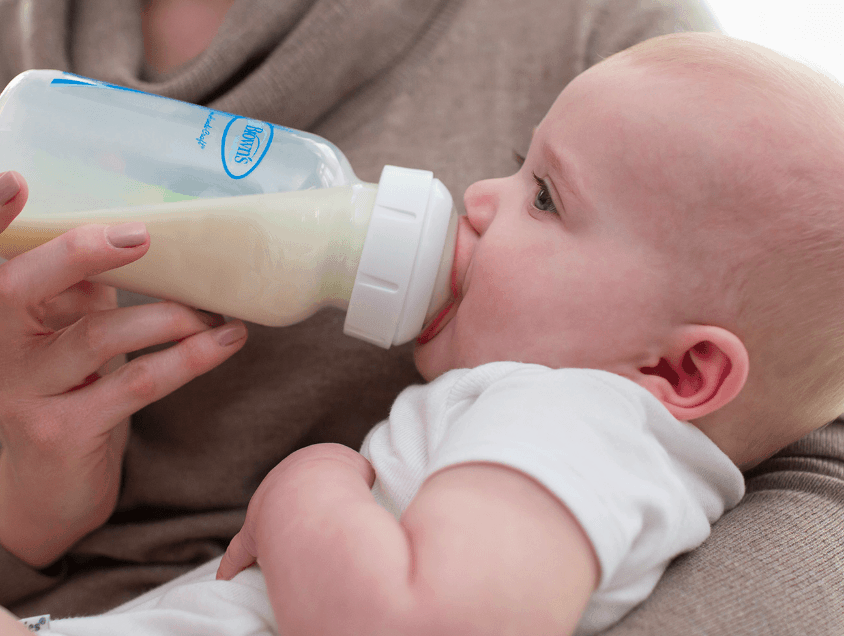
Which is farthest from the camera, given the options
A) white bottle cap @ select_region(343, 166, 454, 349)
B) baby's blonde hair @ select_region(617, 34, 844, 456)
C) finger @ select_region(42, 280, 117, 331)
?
finger @ select_region(42, 280, 117, 331)

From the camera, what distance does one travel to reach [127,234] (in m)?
0.59

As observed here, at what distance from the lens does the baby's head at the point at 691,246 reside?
22.4 inches

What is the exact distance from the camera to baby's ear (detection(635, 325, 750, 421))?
1.89 ft

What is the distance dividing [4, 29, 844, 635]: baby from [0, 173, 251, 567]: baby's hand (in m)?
0.22

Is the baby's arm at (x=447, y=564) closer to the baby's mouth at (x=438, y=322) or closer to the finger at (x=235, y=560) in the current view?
the finger at (x=235, y=560)

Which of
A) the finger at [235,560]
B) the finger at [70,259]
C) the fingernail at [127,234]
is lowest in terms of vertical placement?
the finger at [235,560]

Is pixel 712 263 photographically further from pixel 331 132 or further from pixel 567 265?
pixel 331 132

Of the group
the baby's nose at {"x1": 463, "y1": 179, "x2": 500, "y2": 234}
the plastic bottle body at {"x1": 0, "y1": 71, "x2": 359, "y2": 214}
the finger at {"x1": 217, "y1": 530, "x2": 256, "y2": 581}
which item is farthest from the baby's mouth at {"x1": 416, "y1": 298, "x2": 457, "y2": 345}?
the finger at {"x1": 217, "y1": 530, "x2": 256, "y2": 581}

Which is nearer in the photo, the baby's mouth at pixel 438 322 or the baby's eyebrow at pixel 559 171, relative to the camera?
the baby's eyebrow at pixel 559 171

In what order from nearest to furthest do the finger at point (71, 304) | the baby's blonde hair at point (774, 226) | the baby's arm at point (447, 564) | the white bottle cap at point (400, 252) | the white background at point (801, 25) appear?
the baby's arm at point (447, 564) → the baby's blonde hair at point (774, 226) → the white bottle cap at point (400, 252) → the finger at point (71, 304) → the white background at point (801, 25)

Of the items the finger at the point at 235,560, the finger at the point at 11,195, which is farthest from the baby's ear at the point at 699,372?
the finger at the point at 11,195

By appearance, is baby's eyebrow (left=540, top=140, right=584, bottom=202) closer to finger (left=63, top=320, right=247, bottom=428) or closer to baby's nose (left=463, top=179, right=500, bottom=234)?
baby's nose (left=463, top=179, right=500, bottom=234)

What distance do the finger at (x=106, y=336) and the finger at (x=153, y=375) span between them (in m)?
0.02

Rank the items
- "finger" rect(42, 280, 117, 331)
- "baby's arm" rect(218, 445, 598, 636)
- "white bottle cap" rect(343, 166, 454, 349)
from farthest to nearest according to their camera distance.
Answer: "finger" rect(42, 280, 117, 331) → "white bottle cap" rect(343, 166, 454, 349) → "baby's arm" rect(218, 445, 598, 636)
